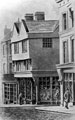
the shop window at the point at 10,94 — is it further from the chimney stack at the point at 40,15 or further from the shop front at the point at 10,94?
the chimney stack at the point at 40,15


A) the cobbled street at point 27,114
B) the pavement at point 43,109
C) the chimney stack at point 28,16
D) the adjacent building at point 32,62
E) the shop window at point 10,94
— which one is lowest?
the cobbled street at point 27,114

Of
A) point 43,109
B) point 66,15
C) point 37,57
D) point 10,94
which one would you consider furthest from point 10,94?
point 66,15

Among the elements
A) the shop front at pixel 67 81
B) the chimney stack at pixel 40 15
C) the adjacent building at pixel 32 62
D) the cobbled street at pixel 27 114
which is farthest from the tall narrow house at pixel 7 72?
the shop front at pixel 67 81

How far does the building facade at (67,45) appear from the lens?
8.05 meters

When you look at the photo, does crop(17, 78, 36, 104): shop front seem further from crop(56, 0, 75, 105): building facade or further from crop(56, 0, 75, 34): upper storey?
crop(56, 0, 75, 34): upper storey

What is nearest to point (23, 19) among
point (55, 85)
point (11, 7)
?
point (11, 7)

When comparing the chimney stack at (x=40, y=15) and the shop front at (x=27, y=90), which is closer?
the chimney stack at (x=40, y=15)

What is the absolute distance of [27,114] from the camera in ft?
26.9

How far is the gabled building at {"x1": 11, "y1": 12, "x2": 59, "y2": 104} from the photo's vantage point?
8.10 meters

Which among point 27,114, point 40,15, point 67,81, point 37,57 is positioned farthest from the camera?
point 67,81

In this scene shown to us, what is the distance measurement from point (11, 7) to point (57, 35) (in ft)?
1.94

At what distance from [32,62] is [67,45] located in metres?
0.43

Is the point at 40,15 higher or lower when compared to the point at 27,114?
higher

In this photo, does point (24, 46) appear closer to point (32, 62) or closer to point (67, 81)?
point (32, 62)
